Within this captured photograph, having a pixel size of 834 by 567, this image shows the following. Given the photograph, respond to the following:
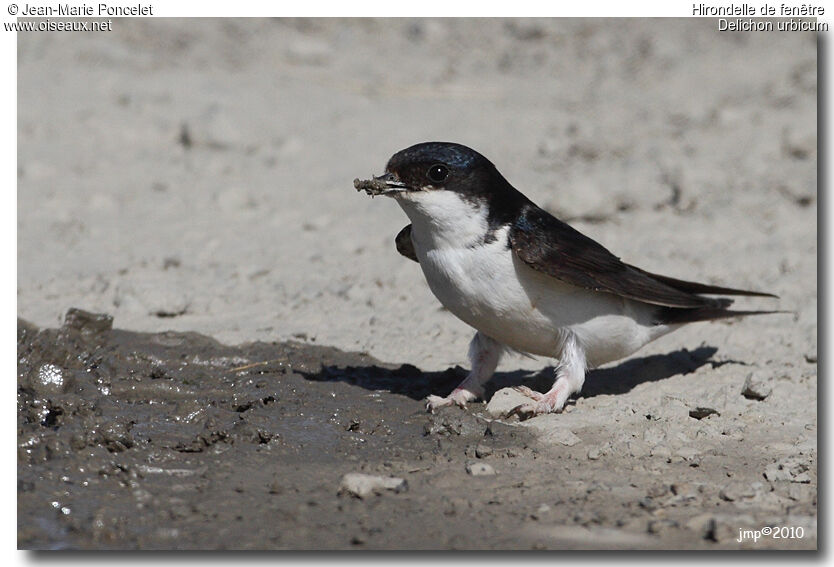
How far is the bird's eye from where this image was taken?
5512 millimetres

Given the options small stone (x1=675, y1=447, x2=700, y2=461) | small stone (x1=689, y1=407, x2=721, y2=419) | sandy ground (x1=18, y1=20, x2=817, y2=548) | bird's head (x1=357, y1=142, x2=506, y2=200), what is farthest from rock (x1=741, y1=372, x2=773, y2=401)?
bird's head (x1=357, y1=142, x2=506, y2=200)

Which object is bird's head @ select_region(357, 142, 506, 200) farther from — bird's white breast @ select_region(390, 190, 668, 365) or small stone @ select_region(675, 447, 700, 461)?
small stone @ select_region(675, 447, 700, 461)

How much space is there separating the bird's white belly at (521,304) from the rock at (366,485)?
1031 millimetres

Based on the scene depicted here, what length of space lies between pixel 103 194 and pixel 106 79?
8.50 feet

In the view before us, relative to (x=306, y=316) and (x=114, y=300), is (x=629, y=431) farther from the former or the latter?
(x=114, y=300)

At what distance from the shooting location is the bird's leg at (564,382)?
19.2 feet

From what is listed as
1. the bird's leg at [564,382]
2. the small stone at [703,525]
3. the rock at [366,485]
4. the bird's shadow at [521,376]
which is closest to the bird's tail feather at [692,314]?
the bird's shadow at [521,376]

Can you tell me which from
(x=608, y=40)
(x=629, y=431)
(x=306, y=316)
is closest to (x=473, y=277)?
(x=629, y=431)

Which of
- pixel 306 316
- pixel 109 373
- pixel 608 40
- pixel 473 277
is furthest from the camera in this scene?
pixel 608 40

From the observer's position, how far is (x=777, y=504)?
189 inches

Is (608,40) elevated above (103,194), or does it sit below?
above

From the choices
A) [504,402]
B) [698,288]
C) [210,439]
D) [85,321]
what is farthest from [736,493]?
[85,321]

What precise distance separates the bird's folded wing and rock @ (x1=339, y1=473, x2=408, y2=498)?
4.11 feet

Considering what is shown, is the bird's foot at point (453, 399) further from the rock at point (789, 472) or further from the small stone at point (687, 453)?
the rock at point (789, 472)
